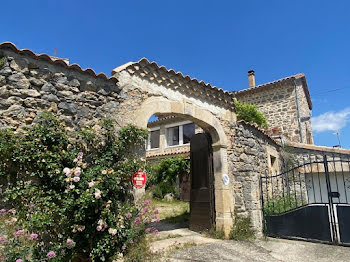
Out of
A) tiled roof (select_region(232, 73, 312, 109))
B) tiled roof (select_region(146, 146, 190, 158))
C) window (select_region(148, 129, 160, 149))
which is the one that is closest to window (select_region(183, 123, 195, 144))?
tiled roof (select_region(146, 146, 190, 158))

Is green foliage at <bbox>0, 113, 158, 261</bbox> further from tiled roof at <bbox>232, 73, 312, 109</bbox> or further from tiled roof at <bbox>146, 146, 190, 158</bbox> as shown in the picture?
tiled roof at <bbox>232, 73, 312, 109</bbox>

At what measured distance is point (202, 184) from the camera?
6215mm

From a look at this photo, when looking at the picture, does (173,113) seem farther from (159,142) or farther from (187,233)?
(159,142)

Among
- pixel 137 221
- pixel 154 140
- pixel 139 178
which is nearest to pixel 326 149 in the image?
pixel 139 178

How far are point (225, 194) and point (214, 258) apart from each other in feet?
6.10

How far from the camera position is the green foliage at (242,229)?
5.41m

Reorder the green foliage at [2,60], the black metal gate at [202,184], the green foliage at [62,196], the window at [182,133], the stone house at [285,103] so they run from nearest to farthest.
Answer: the green foliage at [62,196]
the green foliage at [2,60]
the black metal gate at [202,184]
the stone house at [285,103]
the window at [182,133]

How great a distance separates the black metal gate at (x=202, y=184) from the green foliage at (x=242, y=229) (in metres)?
0.49

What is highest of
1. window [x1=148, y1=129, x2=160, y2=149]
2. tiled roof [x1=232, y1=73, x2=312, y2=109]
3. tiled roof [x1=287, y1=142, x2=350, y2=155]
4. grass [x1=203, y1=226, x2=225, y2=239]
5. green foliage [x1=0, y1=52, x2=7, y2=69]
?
tiled roof [x1=232, y1=73, x2=312, y2=109]

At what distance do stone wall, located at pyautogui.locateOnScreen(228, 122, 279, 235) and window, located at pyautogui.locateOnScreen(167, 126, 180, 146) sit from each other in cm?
822

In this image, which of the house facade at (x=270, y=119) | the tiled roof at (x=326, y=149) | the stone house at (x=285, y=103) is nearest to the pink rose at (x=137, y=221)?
the tiled roof at (x=326, y=149)

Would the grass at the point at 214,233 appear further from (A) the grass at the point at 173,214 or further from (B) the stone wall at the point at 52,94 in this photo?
(B) the stone wall at the point at 52,94

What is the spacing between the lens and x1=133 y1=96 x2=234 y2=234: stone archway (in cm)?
491

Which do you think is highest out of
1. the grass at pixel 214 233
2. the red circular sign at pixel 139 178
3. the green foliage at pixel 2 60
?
the green foliage at pixel 2 60
